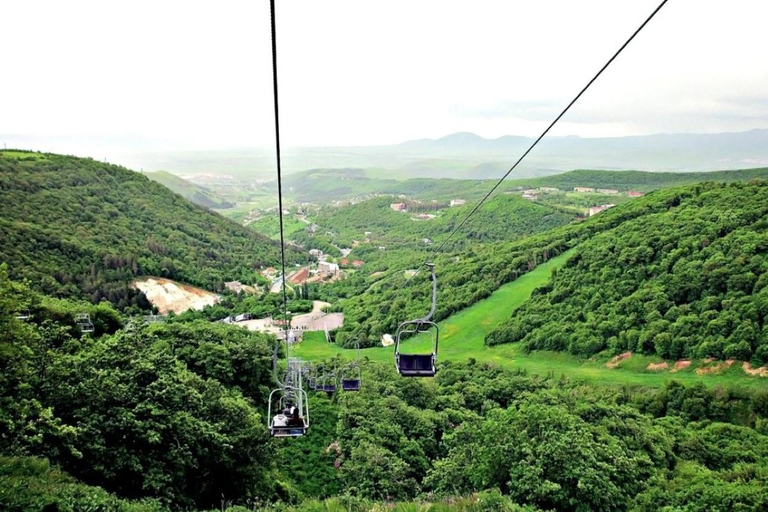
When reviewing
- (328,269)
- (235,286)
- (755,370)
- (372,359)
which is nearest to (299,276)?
(328,269)

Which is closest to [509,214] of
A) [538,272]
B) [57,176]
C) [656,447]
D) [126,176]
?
[538,272]

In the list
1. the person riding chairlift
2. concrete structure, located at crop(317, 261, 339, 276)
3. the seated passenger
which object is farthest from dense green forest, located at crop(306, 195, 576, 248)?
the seated passenger

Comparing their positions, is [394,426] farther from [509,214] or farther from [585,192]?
[585,192]

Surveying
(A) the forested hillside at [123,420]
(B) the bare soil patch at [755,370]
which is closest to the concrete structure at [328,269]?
(B) the bare soil patch at [755,370]

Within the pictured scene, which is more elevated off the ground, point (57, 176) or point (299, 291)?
point (57, 176)

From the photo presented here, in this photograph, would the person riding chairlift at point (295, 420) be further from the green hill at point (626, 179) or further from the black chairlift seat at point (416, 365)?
the green hill at point (626, 179)

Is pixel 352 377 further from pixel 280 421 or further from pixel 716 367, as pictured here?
pixel 716 367

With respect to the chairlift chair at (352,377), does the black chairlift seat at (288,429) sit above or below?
above
